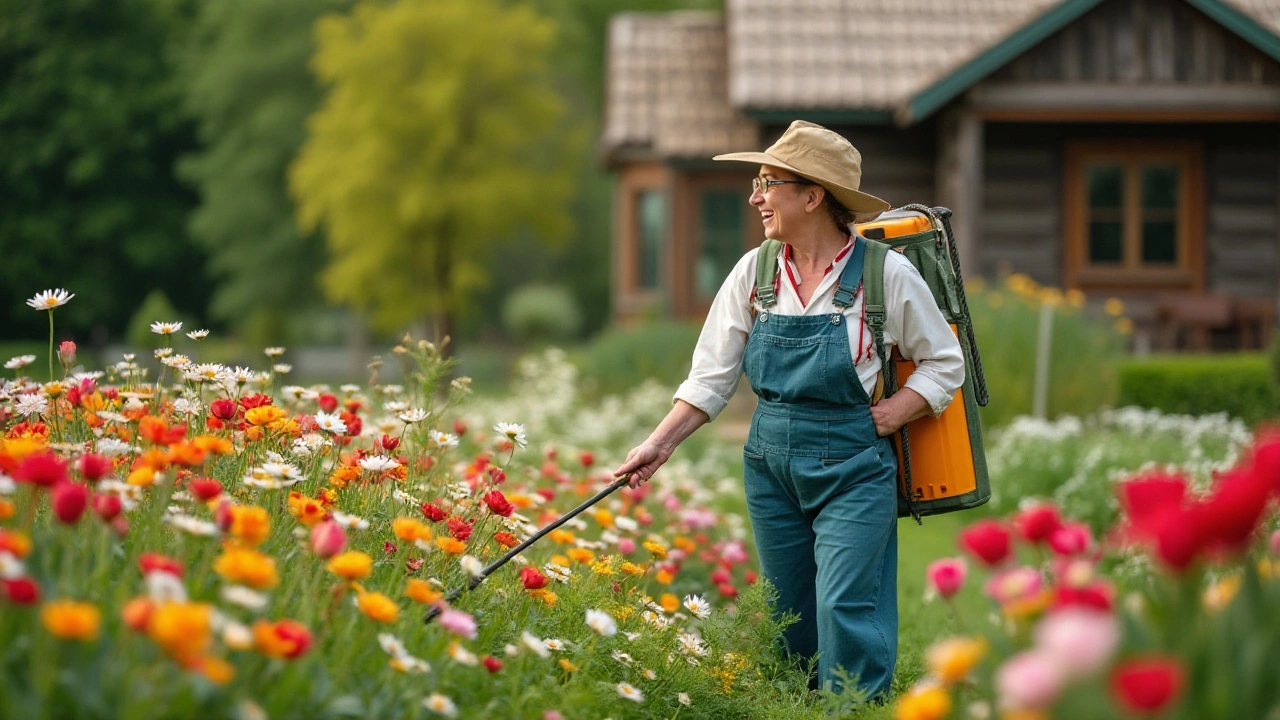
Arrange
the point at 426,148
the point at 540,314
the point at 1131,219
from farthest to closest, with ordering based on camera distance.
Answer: the point at 540,314 → the point at 426,148 → the point at 1131,219

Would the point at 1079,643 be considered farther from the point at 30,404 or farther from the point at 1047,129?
the point at 1047,129

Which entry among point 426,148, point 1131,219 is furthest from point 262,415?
point 426,148

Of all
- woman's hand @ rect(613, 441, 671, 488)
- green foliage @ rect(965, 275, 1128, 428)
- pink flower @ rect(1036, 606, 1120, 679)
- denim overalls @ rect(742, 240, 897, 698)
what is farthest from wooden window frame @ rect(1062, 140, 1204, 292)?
pink flower @ rect(1036, 606, 1120, 679)

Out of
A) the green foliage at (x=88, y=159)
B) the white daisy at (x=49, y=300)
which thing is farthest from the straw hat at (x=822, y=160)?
the green foliage at (x=88, y=159)

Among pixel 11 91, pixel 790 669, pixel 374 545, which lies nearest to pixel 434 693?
pixel 374 545

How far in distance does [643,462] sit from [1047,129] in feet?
36.9

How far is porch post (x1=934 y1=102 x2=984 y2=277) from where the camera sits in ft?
40.3

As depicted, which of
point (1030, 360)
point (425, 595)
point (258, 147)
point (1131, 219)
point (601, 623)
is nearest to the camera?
point (425, 595)

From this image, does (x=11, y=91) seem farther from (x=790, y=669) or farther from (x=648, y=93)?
(x=790, y=669)

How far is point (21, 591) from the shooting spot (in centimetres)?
187

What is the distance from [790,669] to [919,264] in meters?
1.28

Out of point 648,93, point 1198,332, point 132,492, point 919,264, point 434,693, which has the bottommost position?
point 1198,332

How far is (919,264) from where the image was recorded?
12.7 feet

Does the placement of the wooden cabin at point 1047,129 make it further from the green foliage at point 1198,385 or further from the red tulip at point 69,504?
the red tulip at point 69,504
